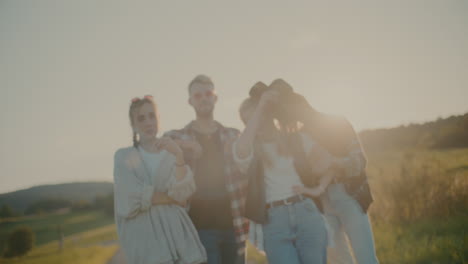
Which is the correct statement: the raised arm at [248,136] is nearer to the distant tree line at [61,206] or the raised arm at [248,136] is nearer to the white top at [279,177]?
the white top at [279,177]

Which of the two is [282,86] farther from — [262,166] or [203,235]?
[203,235]

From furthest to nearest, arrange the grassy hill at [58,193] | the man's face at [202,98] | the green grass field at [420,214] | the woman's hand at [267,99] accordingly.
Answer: the grassy hill at [58,193] → the green grass field at [420,214] → the man's face at [202,98] → the woman's hand at [267,99]

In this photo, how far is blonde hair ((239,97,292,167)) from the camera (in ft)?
8.50

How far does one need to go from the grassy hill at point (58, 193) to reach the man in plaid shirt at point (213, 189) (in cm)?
7500

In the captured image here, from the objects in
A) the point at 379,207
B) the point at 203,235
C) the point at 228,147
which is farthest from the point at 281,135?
the point at 379,207

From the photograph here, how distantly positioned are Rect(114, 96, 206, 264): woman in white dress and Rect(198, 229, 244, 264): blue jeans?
0.55 meters

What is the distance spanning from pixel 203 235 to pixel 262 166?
1.12m

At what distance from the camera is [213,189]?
3203mm

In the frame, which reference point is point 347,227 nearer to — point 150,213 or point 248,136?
point 248,136

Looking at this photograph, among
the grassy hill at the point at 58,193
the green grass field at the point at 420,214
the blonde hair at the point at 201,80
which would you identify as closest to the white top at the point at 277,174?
the blonde hair at the point at 201,80

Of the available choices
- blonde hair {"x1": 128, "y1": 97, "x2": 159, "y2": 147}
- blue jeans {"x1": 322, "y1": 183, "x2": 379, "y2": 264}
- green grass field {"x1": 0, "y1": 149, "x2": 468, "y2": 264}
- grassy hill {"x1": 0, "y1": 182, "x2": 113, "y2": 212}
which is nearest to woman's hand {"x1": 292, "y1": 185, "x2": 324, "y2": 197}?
blue jeans {"x1": 322, "y1": 183, "x2": 379, "y2": 264}

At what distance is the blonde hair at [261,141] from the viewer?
2590mm

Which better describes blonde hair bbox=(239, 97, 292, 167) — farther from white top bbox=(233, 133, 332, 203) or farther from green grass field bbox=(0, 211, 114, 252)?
green grass field bbox=(0, 211, 114, 252)

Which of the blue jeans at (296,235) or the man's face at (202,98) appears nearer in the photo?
the blue jeans at (296,235)
